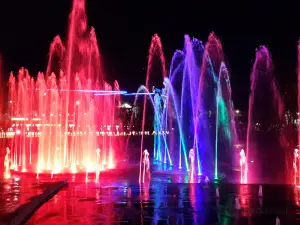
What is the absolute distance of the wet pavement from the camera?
10.4 m

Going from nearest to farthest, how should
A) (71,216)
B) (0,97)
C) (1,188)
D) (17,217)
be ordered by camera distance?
1. (17,217)
2. (71,216)
3. (1,188)
4. (0,97)

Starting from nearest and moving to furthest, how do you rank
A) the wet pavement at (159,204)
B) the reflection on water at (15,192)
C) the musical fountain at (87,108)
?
the wet pavement at (159,204) < the reflection on water at (15,192) < the musical fountain at (87,108)

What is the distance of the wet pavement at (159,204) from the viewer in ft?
34.1

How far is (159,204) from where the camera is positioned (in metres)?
12.5

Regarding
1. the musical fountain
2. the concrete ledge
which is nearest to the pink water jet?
the musical fountain

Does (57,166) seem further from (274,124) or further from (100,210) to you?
(274,124)

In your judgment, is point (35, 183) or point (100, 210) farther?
point (35, 183)

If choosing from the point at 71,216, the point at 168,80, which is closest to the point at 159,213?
the point at 71,216

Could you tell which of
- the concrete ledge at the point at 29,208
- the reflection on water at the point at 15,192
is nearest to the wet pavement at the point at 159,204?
the reflection on water at the point at 15,192

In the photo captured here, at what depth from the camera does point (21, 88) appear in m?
35.6

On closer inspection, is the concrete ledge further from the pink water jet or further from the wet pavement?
the pink water jet

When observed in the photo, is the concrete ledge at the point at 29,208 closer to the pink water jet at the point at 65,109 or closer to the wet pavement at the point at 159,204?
the wet pavement at the point at 159,204

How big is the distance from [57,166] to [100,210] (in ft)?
44.0

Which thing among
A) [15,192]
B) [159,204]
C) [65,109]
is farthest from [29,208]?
[65,109]
